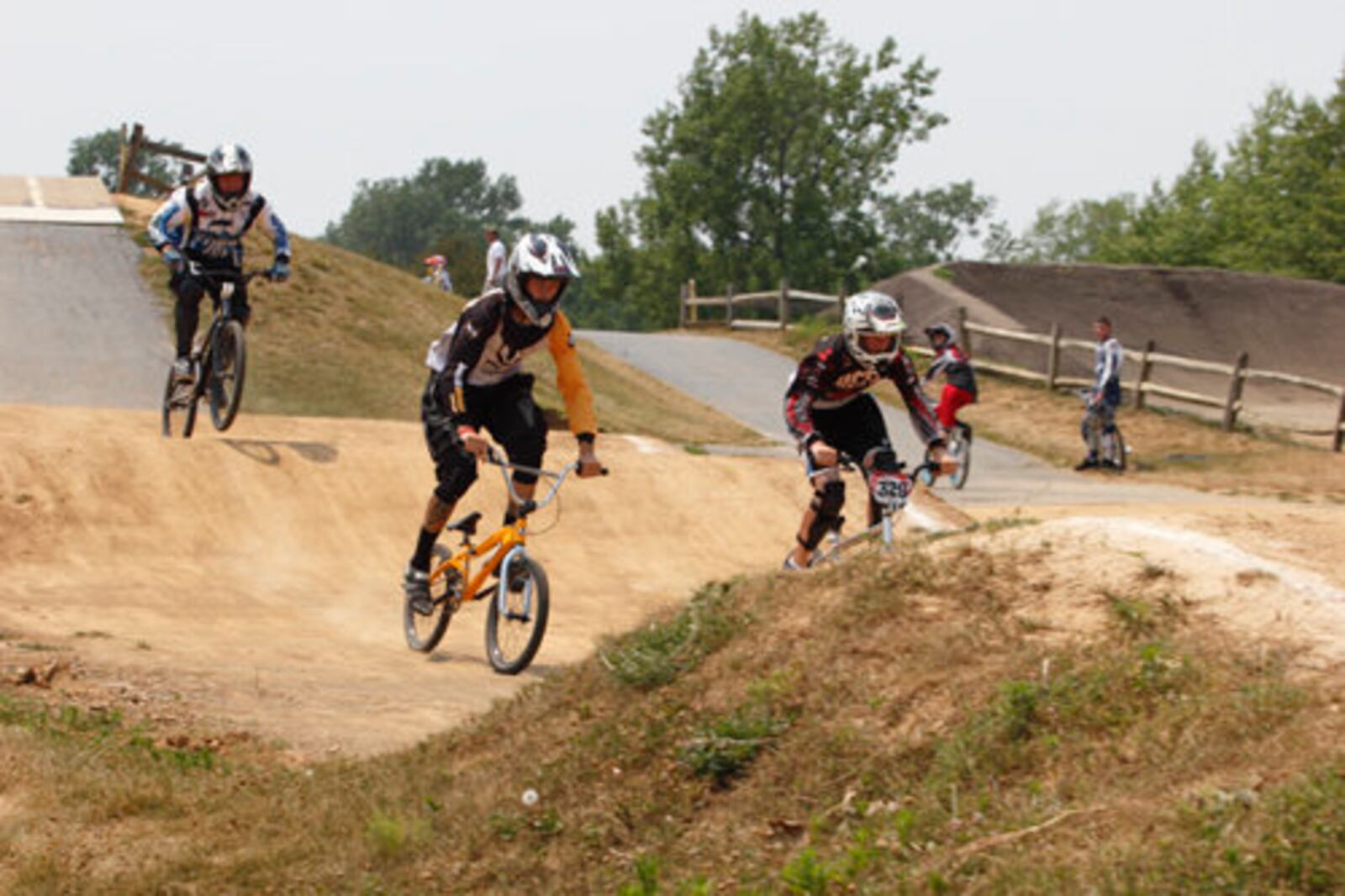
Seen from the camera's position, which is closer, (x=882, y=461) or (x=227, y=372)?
(x=882, y=461)

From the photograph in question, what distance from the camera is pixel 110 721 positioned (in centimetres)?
752

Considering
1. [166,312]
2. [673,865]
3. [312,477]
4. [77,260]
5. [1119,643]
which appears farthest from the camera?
[77,260]

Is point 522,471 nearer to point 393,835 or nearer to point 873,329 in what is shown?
point 873,329

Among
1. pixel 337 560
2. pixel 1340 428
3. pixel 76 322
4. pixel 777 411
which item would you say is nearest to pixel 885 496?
pixel 337 560

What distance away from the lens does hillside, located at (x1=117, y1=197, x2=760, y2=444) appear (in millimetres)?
22906

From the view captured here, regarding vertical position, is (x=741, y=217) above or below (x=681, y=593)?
above

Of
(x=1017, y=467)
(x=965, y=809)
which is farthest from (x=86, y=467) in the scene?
(x=1017, y=467)

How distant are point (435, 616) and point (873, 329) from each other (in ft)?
12.2

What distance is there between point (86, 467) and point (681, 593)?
5610mm

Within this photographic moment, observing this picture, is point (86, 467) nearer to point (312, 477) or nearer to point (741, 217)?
point (312, 477)

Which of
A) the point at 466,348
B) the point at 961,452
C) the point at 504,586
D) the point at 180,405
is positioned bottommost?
the point at 961,452

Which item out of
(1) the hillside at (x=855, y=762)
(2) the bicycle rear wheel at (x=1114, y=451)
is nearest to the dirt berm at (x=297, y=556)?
(1) the hillside at (x=855, y=762)

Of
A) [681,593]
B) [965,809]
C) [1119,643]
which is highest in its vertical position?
[1119,643]

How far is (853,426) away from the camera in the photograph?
9.87 m
